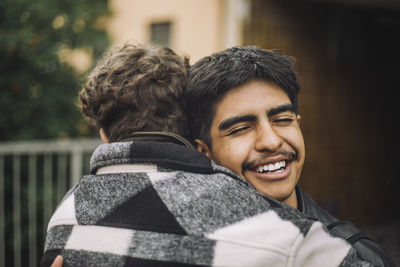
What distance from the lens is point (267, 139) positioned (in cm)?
171

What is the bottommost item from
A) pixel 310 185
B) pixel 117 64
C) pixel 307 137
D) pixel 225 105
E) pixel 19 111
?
pixel 310 185

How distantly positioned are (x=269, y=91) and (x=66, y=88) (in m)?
3.85

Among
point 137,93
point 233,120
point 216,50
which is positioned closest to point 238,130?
point 233,120

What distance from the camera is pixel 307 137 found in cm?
545

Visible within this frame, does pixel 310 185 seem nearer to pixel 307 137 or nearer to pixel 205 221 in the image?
pixel 307 137

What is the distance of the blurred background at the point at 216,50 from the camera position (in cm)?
457

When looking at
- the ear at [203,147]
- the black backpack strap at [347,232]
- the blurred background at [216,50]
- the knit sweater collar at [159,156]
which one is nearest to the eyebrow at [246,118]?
the ear at [203,147]

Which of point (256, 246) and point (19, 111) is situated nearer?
point (256, 246)

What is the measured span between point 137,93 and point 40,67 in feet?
11.6

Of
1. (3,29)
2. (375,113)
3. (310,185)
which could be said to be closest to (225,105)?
(3,29)

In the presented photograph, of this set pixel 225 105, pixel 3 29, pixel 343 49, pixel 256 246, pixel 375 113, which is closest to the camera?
pixel 256 246

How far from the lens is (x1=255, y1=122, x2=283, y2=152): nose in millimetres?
1704

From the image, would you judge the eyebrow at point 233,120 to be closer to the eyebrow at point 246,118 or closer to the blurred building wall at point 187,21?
the eyebrow at point 246,118

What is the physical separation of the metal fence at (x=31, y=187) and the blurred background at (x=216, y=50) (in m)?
0.01
